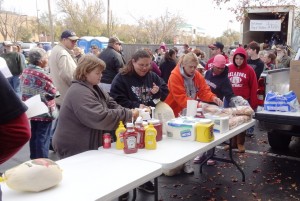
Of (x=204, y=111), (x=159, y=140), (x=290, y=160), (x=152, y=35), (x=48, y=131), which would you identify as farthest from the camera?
(x=152, y=35)

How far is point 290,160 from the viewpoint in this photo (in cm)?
504

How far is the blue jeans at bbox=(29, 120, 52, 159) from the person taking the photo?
14.3 feet

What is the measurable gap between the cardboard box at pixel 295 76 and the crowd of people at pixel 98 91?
2.38 ft

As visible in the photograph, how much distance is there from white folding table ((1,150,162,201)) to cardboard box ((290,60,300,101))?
3.12m

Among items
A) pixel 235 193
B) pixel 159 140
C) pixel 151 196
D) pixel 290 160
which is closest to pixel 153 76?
pixel 159 140

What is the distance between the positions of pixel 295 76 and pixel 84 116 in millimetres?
3293

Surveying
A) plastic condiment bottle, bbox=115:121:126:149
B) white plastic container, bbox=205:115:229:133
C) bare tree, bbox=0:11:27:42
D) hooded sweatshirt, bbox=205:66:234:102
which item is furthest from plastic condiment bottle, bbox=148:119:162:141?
bare tree, bbox=0:11:27:42

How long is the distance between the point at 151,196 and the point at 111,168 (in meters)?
1.62

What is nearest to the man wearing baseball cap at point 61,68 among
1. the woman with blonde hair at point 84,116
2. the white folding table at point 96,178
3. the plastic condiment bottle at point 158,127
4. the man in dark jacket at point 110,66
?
the man in dark jacket at point 110,66

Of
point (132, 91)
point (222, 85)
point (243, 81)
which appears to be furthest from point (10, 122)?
point (243, 81)

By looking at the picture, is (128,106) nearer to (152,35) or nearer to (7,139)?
(7,139)

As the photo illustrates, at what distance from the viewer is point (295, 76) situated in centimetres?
473

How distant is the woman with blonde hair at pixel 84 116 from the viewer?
276cm

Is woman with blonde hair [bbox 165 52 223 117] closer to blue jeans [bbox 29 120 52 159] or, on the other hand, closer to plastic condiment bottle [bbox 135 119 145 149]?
plastic condiment bottle [bbox 135 119 145 149]
